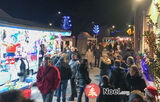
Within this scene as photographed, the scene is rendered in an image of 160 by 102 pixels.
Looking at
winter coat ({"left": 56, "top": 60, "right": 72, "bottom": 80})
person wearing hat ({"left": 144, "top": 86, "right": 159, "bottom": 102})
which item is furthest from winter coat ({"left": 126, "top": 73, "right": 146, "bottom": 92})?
winter coat ({"left": 56, "top": 60, "right": 72, "bottom": 80})

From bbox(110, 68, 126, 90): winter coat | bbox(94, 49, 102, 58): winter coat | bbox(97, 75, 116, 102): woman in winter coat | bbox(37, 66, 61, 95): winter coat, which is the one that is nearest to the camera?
bbox(97, 75, 116, 102): woman in winter coat

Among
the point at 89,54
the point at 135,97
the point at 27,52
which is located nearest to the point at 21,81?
the point at 27,52

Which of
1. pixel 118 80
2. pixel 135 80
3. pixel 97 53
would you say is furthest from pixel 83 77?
pixel 97 53

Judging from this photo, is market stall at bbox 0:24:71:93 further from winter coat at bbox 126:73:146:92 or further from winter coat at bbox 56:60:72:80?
winter coat at bbox 126:73:146:92

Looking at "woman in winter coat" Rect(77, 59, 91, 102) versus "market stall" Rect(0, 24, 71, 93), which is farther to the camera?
"market stall" Rect(0, 24, 71, 93)

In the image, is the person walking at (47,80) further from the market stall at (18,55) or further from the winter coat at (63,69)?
the market stall at (18,55)

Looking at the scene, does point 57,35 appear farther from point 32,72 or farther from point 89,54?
point 32,72

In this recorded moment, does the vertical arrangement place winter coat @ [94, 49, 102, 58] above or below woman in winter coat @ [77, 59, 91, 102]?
above

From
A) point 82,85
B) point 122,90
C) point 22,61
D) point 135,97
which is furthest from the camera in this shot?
point 22,61

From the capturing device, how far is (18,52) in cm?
703

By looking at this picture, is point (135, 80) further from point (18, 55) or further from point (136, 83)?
point (18, 55)

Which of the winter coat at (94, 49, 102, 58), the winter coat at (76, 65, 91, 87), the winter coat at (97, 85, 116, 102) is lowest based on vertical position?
the winter coat at (97, 85, 116, 102)

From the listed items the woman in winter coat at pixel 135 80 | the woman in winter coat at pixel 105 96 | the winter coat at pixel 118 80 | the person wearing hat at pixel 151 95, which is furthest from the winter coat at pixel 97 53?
the person wearing hat at pixel 151 95

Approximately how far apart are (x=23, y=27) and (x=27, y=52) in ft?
4.37
